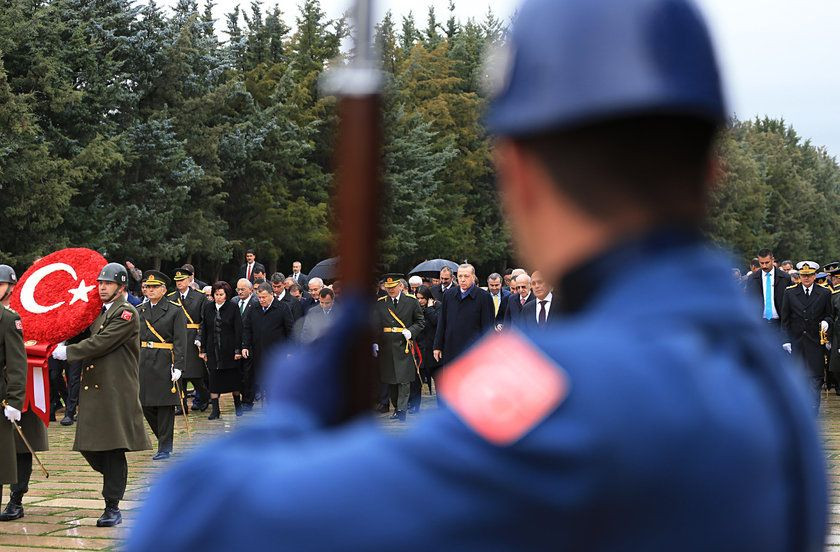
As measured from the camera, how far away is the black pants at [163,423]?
11734 millimetres

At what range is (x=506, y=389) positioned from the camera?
A: 3.26 feet

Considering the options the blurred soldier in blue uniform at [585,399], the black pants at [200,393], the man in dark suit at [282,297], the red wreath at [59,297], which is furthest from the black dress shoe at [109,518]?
the man in dark suit at [282,297]

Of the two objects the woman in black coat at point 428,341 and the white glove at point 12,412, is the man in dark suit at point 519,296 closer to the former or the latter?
the woman in black coat at point 428,341

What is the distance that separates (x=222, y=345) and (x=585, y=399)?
15642 mm

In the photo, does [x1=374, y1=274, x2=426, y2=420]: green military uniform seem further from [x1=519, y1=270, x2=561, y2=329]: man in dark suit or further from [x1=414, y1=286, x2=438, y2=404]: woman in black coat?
[x1=519, y1=270, x2=561, y2=329]: man in dark suit

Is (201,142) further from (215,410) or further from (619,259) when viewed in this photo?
(619,259)

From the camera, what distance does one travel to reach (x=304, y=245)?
135 ft

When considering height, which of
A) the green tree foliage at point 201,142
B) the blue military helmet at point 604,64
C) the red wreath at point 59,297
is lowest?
the red wreath at point 59,297

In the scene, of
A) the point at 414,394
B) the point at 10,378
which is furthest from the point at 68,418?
the point at 10,378

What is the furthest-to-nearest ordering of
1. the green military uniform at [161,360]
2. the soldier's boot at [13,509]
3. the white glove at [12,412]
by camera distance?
the green military uniform at [161,360] → the soldier's boot at [13,509] → the white glove at [12,412]

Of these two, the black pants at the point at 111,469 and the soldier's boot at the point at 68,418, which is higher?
the black pants at the point at 111,469

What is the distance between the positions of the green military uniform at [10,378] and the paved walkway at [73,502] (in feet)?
1.43

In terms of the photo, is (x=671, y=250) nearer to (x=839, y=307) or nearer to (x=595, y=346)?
(x=595, y=346)

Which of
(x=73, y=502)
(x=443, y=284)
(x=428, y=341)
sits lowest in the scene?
(x=73, y=502)
